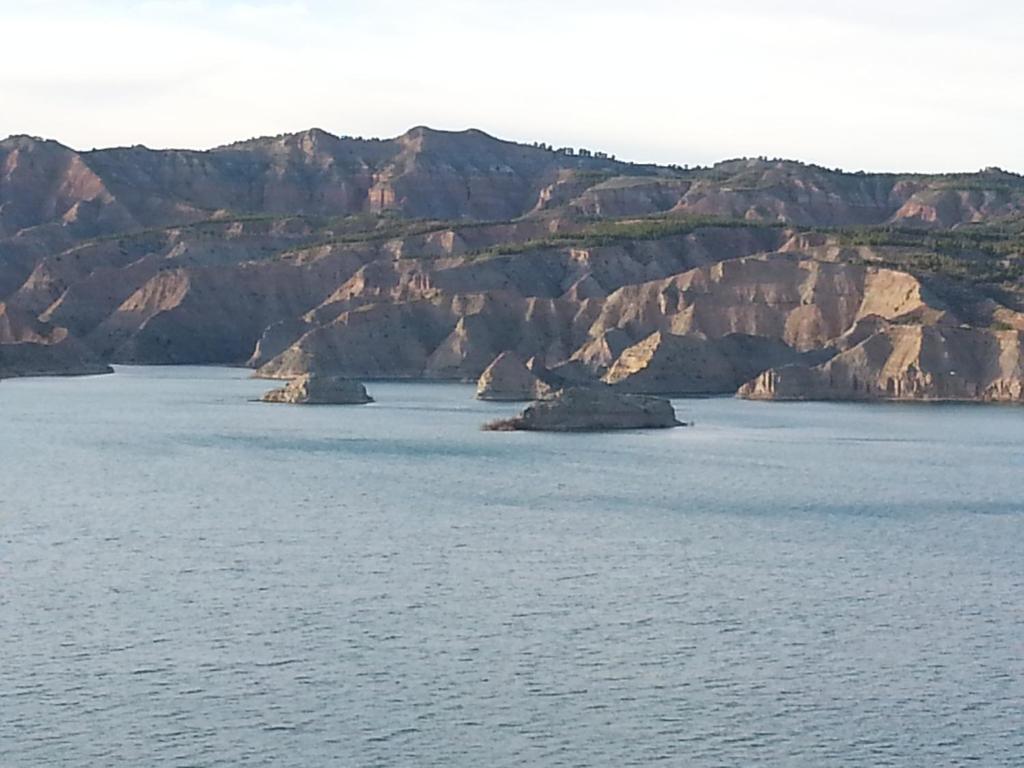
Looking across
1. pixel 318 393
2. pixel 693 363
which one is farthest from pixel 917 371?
pixel 318 393

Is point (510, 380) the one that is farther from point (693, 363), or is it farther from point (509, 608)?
point (509, 608)

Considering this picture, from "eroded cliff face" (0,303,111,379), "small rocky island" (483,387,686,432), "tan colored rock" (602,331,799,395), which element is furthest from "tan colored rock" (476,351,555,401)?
"eroded cliff face" (0,303,111,379)

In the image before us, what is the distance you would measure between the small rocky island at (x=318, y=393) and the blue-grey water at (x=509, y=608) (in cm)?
3716

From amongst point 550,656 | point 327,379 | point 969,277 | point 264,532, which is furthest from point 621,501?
point 969,277

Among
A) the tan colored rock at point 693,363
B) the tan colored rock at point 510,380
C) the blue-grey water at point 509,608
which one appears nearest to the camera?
the blue-grey water at point 509,608

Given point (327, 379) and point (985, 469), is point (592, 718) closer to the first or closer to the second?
point (985, 469)

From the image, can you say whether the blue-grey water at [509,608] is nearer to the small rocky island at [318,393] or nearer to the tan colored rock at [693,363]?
the small rocky island at [318,393]

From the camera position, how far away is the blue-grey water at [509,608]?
38.2 m

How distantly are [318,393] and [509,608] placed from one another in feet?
272

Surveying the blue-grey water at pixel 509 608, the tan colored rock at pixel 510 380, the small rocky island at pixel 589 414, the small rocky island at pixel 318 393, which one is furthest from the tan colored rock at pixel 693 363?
the blue-grey water at pixel 509 608

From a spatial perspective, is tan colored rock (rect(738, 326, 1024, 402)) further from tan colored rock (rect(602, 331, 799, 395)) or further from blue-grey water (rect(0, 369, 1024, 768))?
blue-grey water (rect(0, 369, 1024, 768))

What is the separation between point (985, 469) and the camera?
88.6 meters

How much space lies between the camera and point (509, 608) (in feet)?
165

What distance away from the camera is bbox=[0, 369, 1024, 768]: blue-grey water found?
38219 millimetres
